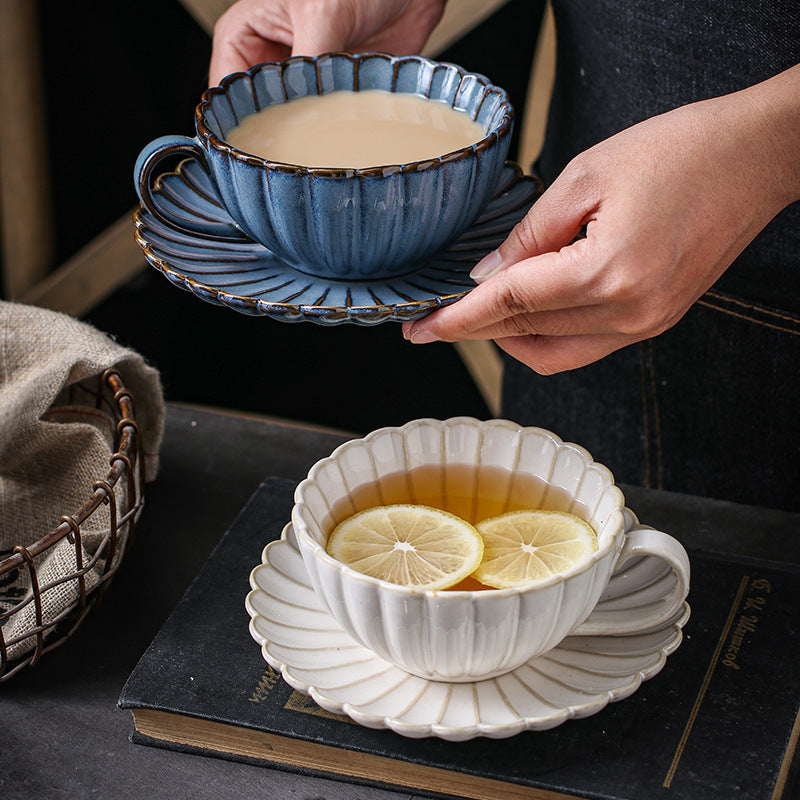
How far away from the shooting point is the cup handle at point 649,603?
57 cm

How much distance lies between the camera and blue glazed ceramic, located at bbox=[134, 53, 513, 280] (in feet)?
1.89

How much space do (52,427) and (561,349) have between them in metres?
0.38

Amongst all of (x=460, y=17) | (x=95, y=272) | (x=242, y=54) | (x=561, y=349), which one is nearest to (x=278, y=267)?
(x=561, y=349)

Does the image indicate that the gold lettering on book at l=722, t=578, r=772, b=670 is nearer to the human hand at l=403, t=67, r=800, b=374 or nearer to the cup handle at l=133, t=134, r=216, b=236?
the human hand at l=403, t=67, r=800, b=374

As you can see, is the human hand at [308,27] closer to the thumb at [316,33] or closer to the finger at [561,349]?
the thumb at [316,33]

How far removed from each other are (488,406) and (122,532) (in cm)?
119

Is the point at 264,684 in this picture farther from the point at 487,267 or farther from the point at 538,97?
the point at 538,97

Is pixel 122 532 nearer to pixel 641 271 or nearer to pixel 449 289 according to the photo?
pixel 449 289

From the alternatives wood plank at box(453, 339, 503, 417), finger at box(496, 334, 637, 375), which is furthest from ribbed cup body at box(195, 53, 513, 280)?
wood plank at box(453, 339, 503, 417)

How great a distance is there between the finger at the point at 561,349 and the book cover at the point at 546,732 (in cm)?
19

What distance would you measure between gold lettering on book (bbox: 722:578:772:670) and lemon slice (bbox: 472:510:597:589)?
0.43 feet

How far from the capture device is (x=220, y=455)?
0.89 meters

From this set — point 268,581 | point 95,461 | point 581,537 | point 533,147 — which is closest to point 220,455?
point 95,461

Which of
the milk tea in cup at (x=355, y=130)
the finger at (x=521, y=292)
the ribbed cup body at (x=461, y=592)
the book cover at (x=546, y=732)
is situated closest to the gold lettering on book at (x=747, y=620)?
the book cover at (x=546, y=732)
